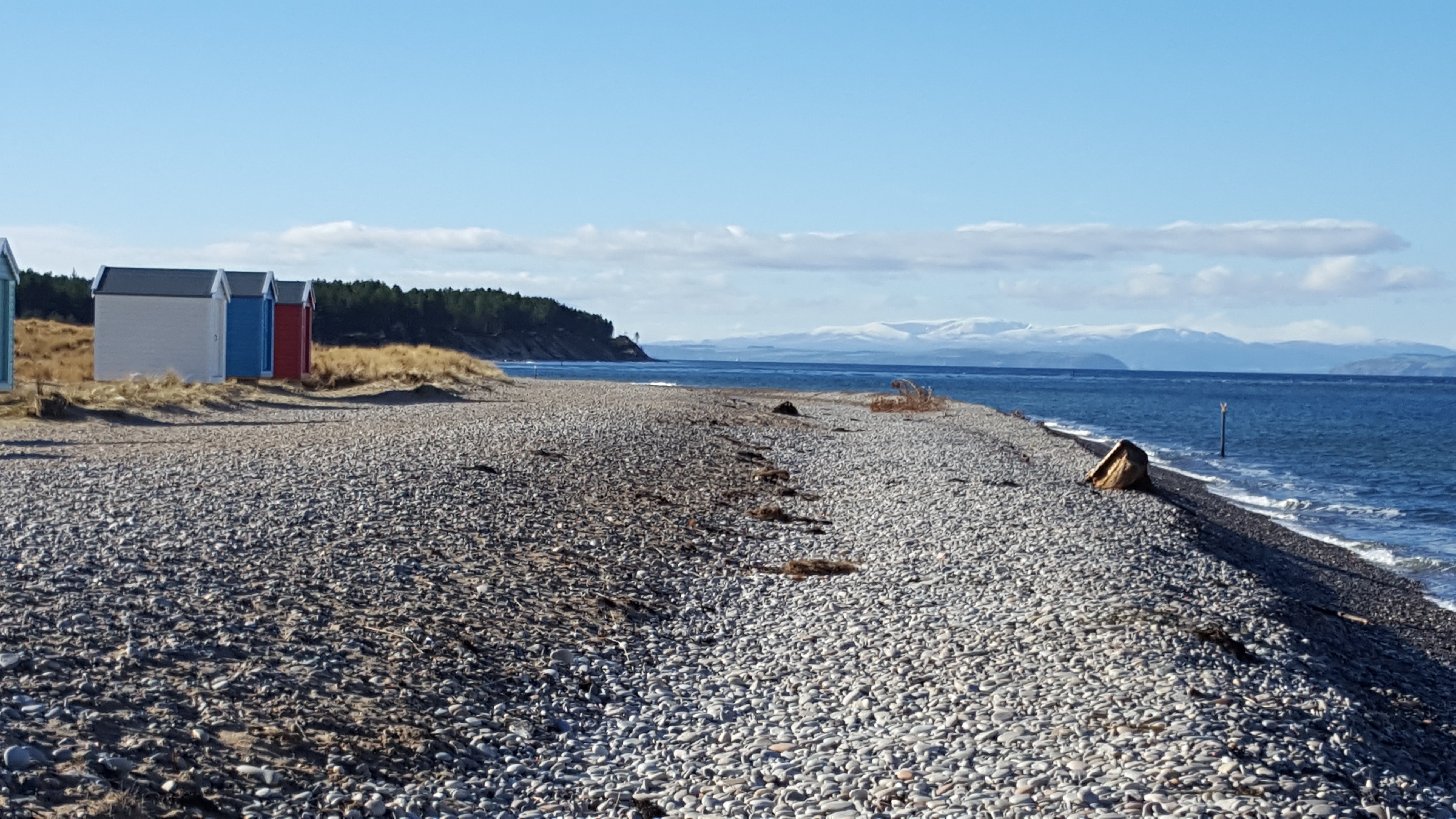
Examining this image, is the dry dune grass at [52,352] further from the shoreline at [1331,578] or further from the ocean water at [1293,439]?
the shoreline at [1331,578]

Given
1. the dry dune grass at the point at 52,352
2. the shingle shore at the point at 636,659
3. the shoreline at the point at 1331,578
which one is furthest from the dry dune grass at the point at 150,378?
the shoreline at the point at 1331,578

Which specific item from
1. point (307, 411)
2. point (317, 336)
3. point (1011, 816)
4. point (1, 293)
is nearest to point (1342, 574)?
point (1011, 816)

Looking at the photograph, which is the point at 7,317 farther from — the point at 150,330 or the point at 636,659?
the point at 636,659

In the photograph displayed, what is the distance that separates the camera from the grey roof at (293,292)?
38875 millimetres

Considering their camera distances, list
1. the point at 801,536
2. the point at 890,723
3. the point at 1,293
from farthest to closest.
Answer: the point at 1,293 < the point at 801,536 < the point at 890,723

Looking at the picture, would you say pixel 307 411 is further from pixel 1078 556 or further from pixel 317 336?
pixel 317 336

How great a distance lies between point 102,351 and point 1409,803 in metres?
32.4

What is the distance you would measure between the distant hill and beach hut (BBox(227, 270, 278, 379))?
35690 mm

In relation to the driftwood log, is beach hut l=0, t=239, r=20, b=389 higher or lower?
higher

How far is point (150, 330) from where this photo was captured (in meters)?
32.0

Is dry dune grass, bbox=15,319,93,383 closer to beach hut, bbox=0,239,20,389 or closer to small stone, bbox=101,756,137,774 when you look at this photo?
beach hut, bbox=0,239,20,389

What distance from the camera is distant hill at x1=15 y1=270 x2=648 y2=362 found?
77.1m

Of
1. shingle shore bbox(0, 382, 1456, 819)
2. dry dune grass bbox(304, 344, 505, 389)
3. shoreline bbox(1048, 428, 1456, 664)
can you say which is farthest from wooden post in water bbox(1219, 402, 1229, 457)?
dry dune grass bbox(304, 344, 505, 389)

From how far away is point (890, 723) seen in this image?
25.3 feet
